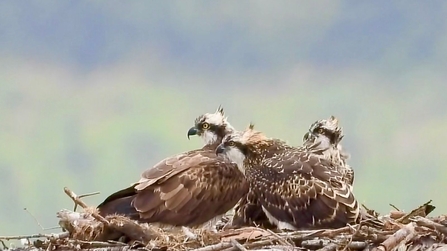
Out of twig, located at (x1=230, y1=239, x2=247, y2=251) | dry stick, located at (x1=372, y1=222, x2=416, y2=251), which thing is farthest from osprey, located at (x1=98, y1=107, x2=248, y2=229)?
dry stick, located at (x1=372, y1=222, x2=416, y2=251)

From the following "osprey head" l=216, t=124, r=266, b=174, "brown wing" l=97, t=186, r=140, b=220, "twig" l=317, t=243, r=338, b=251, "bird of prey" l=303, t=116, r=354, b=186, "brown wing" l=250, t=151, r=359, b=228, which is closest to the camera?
"twig" l=317, t=243, r=338, b=251

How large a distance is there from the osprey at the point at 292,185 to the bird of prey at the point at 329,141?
371 millimetres

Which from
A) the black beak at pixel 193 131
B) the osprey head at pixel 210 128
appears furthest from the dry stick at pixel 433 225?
the black beak at pixel 193 131

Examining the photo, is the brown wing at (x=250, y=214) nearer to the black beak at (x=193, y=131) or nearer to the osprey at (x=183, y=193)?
the osprey at (x=183, y=193)

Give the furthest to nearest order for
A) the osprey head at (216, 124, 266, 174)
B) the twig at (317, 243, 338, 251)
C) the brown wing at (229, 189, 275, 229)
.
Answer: the osprey head at (216, 124, 266, 174) → the brown wing at (229, 189, 275, 229) → the twig at (317, 243, 338, 251)

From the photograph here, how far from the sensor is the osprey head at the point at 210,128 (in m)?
8.02

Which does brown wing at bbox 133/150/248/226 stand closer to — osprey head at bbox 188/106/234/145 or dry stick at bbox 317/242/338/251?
osprey head at bbox 188/106/234/145

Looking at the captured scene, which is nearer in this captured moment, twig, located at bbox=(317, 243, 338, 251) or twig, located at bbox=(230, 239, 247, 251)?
twig, located at bbox=(230, 239, 247, 251)

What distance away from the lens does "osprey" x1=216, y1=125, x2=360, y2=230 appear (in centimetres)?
634

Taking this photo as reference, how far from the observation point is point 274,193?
6637 millimetres

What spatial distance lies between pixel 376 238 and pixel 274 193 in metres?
1.39

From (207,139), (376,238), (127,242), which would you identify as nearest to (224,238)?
(127,242)

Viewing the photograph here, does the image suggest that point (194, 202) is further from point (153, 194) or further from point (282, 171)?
point (282, 171)

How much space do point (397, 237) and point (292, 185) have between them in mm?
1383
